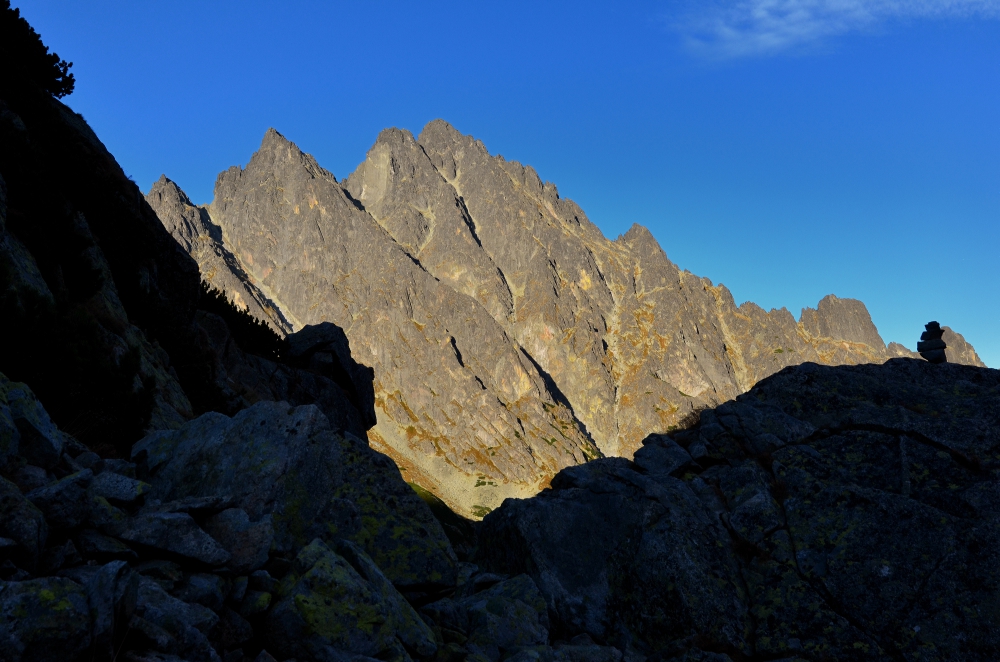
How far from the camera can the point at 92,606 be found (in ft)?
14.3

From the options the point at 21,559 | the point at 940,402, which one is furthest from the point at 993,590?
the point at 21,559

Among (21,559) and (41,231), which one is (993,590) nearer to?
(21,559)

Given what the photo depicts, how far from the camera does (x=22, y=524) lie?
4.87 meters

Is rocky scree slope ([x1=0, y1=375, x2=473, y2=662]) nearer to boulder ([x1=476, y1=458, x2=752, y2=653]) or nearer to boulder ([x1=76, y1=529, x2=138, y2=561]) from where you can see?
boulder ([x1=76, y1=529, x2=138, y2=561])

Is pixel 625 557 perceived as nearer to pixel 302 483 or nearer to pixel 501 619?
pixel 501 619

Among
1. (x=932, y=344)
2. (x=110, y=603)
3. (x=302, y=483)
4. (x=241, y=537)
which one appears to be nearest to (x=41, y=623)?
(x=110, y=603)

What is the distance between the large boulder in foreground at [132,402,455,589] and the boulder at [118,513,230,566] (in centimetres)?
182

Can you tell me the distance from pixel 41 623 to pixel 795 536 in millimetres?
11352

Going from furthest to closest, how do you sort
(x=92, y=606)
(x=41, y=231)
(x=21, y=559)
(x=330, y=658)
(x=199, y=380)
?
1. (x=199, y=380)
2. (x=41, y=231)
3. (x=330, y=658)
4. (x=21, y=559)
5. (x=92, y=606)

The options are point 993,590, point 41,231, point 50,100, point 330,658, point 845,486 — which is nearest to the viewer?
point 330,658

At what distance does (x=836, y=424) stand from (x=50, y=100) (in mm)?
34303

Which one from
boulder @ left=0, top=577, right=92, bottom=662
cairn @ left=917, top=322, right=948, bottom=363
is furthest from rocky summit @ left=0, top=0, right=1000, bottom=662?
cairn @ left=917, top=322, right=948, bottom=363

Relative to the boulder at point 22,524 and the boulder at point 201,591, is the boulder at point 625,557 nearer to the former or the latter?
the boulder at point 201,591

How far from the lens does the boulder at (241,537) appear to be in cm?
651
